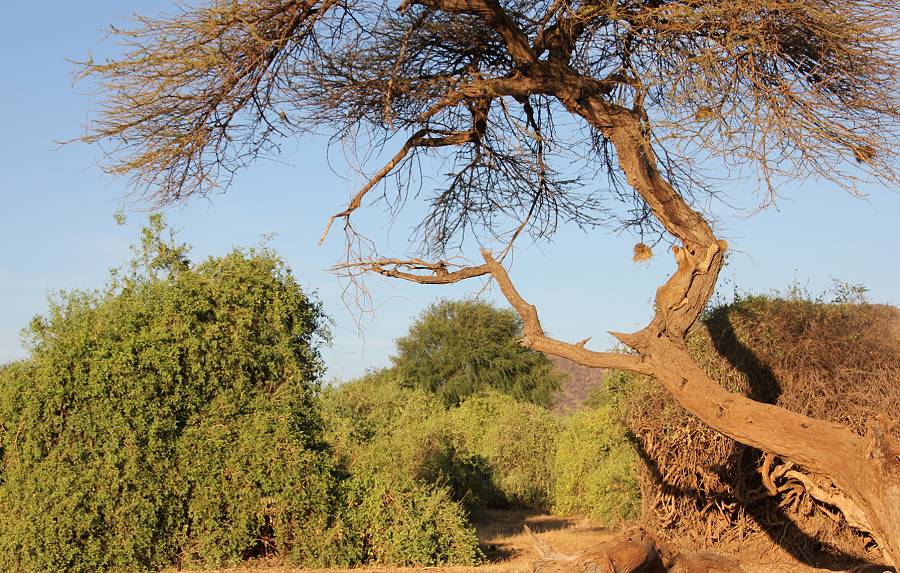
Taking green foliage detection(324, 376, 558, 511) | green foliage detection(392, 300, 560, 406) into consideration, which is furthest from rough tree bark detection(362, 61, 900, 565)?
green foliage detection(392, 300, 560, 406)

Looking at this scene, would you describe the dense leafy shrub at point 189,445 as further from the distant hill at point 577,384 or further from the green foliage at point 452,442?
the distant hill at point 577,384

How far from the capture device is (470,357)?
36656mm

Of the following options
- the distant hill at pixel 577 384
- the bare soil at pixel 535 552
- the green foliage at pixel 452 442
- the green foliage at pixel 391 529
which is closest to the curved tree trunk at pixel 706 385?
the bare soil at pixel 535 552

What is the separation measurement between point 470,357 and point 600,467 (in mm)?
19374

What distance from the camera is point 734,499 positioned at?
1112cm

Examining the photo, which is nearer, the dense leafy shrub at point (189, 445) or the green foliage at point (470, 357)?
the dense leafy shrub at point (189, 445)

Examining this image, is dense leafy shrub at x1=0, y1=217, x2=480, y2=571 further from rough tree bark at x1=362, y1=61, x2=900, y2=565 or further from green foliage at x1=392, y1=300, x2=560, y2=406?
green foliage at x1=392, y1=300, x2=560, y2=406

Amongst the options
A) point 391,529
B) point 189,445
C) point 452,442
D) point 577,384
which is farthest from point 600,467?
point 577,384

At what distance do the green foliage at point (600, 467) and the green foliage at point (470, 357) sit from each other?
1450 centimetres

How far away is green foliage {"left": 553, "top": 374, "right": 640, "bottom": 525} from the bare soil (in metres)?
0.44

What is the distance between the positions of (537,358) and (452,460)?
21420 millimetres

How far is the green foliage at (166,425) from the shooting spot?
30.8ft

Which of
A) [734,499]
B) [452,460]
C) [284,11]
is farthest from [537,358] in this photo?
[284,11]

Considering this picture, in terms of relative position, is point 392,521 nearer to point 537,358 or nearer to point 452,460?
point 452,460
